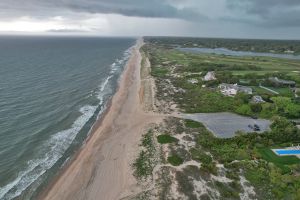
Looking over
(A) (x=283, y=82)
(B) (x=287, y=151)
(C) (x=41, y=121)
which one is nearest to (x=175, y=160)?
(B) (x=287, y=151)

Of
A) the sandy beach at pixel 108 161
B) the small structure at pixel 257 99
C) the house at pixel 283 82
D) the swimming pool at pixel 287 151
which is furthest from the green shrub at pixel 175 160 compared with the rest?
the house at pixel 283 82

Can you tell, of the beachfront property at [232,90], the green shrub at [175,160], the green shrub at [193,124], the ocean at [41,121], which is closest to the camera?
the ocean at [41,121]

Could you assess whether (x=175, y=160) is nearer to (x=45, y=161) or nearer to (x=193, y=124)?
(x=193, y=124)

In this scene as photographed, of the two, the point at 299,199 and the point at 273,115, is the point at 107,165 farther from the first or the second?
the point at 273,115

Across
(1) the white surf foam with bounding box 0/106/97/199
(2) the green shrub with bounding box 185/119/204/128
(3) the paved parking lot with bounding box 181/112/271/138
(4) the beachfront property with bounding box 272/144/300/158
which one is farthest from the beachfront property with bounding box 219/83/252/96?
(1) the white surf foam with bounding box 0/106/97/199

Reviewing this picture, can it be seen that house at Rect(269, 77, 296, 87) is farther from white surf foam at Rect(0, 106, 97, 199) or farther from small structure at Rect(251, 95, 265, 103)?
white surf foam at Rect(0, 106, 97, 199)

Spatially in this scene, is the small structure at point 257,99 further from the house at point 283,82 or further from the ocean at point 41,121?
the ocean at point 41,121

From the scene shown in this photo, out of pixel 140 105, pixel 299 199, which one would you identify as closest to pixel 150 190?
pixel 299 199
